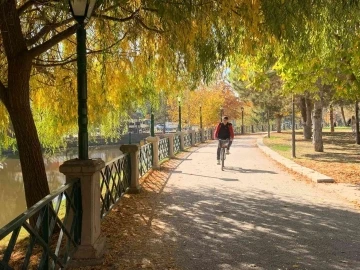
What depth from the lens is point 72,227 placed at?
4816mm

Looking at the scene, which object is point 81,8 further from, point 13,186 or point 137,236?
point 13,186

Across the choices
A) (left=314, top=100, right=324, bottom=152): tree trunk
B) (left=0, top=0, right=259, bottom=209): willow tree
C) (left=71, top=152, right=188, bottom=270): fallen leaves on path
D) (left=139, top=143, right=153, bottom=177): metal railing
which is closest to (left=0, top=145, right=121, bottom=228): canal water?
(left=71, top=152, right=188, bottom=270): fallen leaves on path

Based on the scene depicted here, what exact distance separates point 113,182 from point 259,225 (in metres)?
2.98

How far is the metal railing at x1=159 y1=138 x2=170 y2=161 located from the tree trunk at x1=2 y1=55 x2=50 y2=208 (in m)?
10.5

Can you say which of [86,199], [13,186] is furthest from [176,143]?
[86,199]

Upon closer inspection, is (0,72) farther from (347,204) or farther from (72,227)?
(347,204)

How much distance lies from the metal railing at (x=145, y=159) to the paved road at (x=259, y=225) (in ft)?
4.57

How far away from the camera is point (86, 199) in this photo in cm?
501

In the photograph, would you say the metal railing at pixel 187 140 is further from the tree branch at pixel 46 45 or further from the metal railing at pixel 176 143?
the tree branch at pixel 46 45

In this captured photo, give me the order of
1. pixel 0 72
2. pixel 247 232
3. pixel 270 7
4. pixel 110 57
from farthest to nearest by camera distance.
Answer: pixel 110 57
pixel 0 72
pixel 247 232
pixel 270 7

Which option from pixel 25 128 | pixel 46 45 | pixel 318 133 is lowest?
pixel 318 133

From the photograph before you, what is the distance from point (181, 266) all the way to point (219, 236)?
1.32 metres

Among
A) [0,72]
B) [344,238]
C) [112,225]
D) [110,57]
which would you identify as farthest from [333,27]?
[0,72]

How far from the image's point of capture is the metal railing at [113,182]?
6.83m
